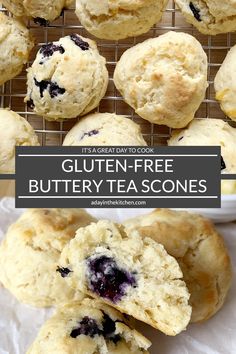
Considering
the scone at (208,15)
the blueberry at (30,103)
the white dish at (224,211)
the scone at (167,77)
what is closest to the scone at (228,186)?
the white dish at (224,211)

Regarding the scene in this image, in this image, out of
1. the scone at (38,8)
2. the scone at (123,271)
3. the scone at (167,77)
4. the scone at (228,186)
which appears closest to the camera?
the scone at (123,271)

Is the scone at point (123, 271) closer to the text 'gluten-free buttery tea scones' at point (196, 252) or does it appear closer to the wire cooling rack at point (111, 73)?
the text 'gluten-free buttery tea scones' at point (196, 252)

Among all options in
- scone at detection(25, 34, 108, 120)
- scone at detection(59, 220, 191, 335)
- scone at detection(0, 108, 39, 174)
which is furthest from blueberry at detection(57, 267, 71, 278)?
scone at detection(25, 34, 108, 120)

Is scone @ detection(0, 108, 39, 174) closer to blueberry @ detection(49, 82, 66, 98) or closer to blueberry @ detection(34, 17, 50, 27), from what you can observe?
blueberry @ detection(49, 82, 66, 98)

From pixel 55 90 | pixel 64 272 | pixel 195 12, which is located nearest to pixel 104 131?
pixel 55 90

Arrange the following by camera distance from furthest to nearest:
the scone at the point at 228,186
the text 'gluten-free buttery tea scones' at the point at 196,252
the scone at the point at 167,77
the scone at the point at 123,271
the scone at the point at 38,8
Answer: the scone at the point at 38,8, the scone at the point at 167,77, the scone at the point at 228,186, the text 'gluten-free buttery tea scones' at the point at 196,252, the scone at the point at 123,271

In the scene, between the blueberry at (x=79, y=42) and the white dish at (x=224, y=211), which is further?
the blueberry at (x=79, y=42)
